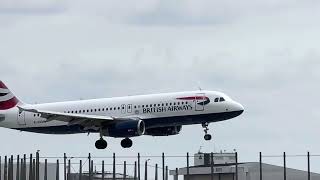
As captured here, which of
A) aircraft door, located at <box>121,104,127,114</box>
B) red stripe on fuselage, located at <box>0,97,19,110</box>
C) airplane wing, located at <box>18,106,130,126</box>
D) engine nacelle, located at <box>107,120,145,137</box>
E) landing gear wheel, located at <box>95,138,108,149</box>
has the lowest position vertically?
landing gear wheel, located at <box>95,138,108,149</box>

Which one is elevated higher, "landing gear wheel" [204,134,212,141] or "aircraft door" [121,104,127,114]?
"aircraft door" [121,104,127,114]

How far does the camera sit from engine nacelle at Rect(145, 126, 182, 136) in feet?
375

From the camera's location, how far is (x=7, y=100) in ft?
407

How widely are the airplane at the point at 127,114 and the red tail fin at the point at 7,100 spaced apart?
1.22 ft

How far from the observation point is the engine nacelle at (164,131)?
4498 inches

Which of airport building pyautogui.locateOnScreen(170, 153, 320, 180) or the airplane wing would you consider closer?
the airplane wing

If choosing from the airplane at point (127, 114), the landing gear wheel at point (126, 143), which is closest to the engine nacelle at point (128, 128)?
the airplane at point (127, 114)

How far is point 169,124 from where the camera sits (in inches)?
4304

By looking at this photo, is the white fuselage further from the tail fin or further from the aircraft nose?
the tail fin

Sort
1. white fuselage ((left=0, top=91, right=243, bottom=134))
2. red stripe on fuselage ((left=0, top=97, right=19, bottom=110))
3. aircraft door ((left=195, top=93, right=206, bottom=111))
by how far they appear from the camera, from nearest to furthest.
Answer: aircraft door ((left=195, top=93, right=206, bottom=111)) → white fuselage ((left=0, top=91, right=243, bottom=134)) → red stripe on fuselage ((left=0, top=97, right=19, bottom=110))

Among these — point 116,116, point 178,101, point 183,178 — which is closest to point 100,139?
point 116,116

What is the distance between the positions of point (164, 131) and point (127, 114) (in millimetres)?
4360

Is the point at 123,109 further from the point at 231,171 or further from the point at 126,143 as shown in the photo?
the point at 231,171

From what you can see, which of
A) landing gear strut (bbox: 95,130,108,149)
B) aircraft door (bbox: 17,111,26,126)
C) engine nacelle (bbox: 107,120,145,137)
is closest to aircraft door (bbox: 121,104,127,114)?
engine nacelle (bbox: 107,120,145,137)
